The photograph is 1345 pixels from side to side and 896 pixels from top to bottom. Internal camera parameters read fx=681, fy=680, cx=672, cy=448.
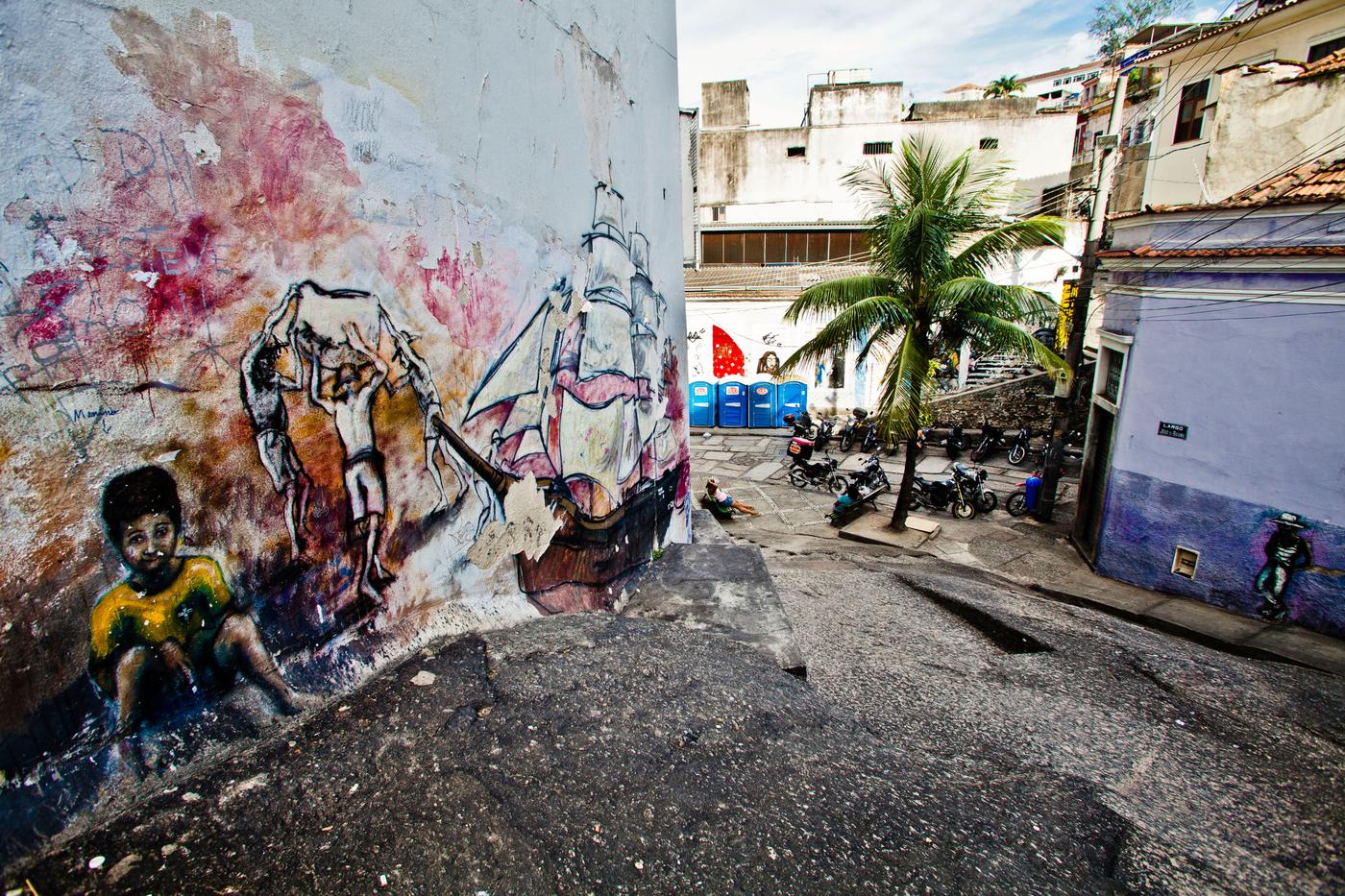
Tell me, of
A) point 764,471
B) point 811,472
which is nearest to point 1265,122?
point 811,472

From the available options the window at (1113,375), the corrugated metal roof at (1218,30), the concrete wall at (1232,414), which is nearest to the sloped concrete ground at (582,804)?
the concrete wall at (1232,414)

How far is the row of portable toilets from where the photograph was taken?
2031cm

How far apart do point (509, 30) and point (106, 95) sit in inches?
96.4

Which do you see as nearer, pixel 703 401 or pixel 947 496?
pixel 947 496

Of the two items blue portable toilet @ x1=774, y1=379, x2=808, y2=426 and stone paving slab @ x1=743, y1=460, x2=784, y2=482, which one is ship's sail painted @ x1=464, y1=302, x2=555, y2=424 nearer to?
stone paving slab @ x1=743, y1=460, x2=784, y2=482

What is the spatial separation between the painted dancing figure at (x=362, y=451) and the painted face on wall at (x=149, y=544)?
79 centimetres

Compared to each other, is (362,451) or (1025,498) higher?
(362,451)

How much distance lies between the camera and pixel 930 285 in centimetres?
1086

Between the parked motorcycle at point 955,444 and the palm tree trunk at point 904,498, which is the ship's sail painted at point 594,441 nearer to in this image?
the palm tree trunk at point 904,498

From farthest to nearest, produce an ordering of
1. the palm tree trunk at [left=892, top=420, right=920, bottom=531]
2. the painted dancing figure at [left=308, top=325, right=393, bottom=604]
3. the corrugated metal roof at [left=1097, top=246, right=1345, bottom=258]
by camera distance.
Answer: the palm tree trunk at [left=892, top=420, right=920, bottom=531] < the corrugated metal roof at [left=1097, top=246, right=1345, bottom=258] < the painted dancing figure at [left=308, top=325, right=393, bottom=604]

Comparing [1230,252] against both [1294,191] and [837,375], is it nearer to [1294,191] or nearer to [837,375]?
[1294,191]

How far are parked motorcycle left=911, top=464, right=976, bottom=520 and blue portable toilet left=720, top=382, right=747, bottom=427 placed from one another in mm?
7263

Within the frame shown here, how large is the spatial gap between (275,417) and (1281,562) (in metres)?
11.0

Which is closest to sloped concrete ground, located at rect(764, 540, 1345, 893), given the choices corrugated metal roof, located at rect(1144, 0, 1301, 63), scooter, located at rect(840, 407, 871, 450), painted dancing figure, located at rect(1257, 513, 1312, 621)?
painted dancing figure, located at rect(1257, 513, 1312, 621)
